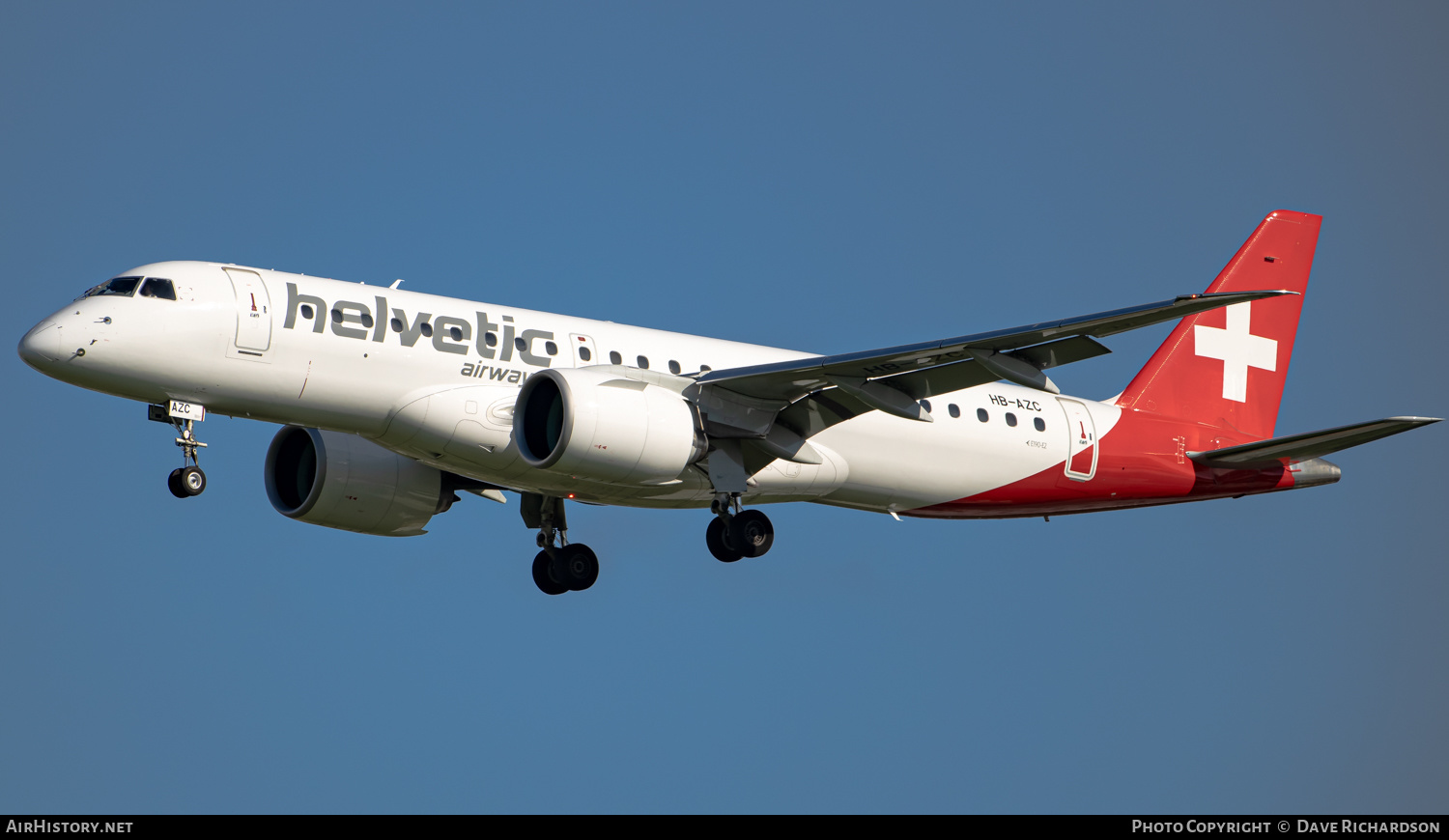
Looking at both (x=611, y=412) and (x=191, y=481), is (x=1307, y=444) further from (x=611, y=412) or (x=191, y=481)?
(x=191, y=481)

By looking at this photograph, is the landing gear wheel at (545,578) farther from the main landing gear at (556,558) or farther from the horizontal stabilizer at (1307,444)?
the horizontal stabilizer at (1307,444)

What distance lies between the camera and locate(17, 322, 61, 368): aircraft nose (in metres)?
25.6

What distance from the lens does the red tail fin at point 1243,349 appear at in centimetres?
3506

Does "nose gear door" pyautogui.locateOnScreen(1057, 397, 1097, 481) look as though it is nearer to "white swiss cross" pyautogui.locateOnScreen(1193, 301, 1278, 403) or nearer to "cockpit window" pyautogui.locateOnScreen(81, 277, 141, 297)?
"white swiss cross" pyautogui.locateOnScreen(1193, 301, 1278, 403)

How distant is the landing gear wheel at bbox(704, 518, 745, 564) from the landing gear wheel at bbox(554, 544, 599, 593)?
3.79 m

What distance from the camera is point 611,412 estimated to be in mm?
27094

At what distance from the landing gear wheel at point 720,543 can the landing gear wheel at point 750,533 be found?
134mm

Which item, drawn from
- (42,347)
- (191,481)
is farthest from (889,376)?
(42,347)

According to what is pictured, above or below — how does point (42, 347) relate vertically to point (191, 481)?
above

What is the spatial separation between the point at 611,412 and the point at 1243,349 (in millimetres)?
16391

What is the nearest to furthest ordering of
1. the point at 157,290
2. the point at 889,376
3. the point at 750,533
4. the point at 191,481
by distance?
1. the point at 191,481
2. the point at 157,290
3. the point at 889,376
4. the point at 750,533

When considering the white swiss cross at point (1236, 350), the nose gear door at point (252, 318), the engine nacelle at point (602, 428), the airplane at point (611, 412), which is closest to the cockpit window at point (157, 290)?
the airplane at point (611, 412)

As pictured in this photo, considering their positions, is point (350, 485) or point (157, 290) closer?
point (157, 290)
